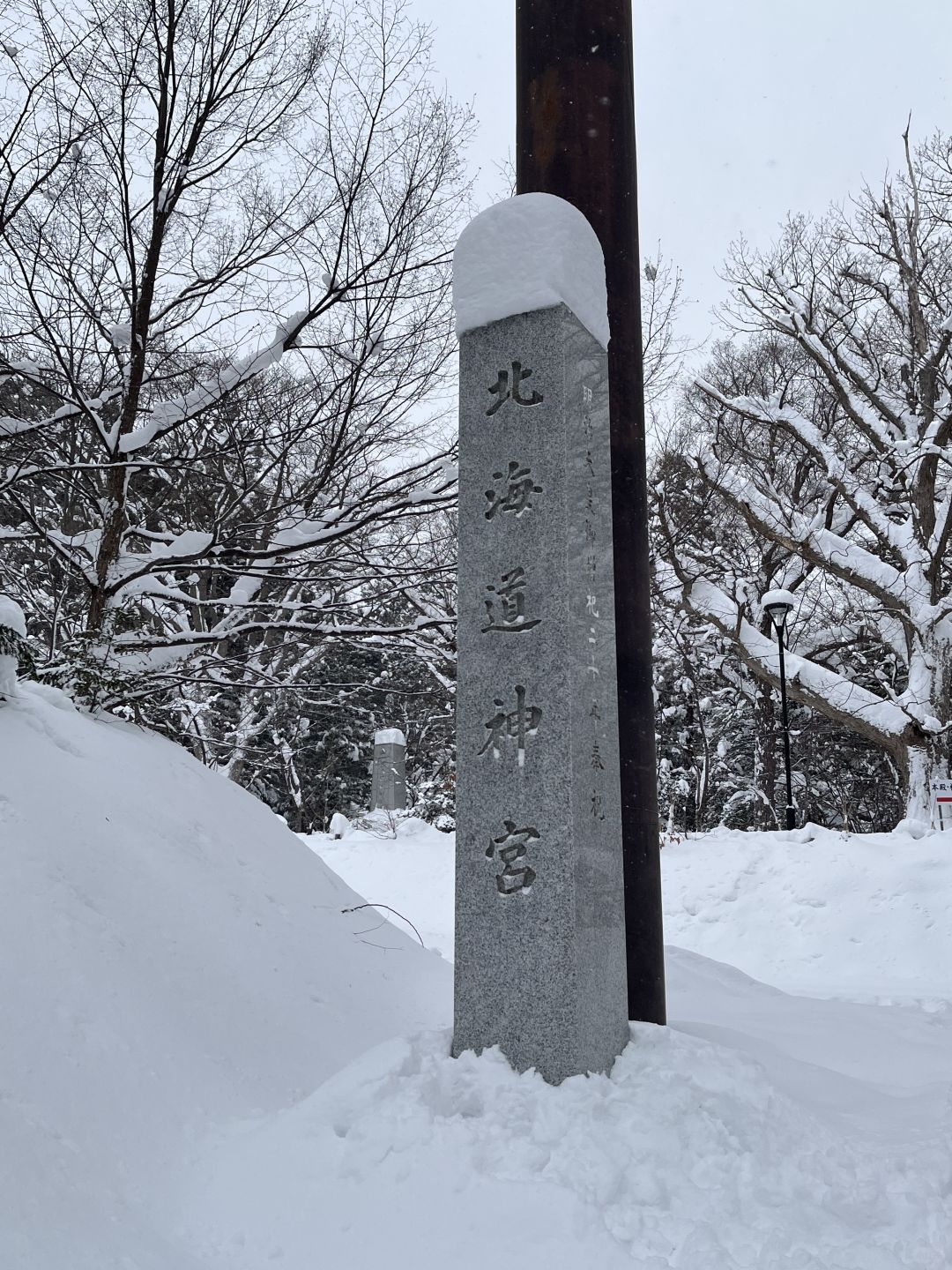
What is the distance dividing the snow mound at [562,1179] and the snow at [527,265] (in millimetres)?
2883

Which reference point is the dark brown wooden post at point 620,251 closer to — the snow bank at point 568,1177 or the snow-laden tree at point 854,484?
the snow bank at point 568,1177

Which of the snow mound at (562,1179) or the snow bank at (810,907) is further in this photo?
the snow bank at (810,907)

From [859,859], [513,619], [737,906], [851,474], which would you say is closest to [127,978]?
[513,619]

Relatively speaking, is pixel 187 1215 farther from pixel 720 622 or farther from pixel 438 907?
pixel 720 622

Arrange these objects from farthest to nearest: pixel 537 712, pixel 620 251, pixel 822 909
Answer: pixel 822 909 < pixel 620 251 < pixel 537 712

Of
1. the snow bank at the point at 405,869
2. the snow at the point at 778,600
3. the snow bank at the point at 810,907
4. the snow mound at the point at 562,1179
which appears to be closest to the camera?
the snow mound at the point at 562,1179

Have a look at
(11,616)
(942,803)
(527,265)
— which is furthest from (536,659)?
(942,803)

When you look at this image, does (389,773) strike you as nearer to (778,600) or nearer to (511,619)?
(778,600)

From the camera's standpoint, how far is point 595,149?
4.65 m

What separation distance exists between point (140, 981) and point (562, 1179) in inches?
69.2

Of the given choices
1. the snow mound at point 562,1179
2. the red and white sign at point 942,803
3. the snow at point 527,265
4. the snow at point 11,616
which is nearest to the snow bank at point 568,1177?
the snow mound at point 562,1179

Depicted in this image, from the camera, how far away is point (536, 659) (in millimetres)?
3520

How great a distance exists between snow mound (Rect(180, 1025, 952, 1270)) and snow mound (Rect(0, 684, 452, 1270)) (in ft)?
1.00

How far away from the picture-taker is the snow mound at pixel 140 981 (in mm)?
2631
